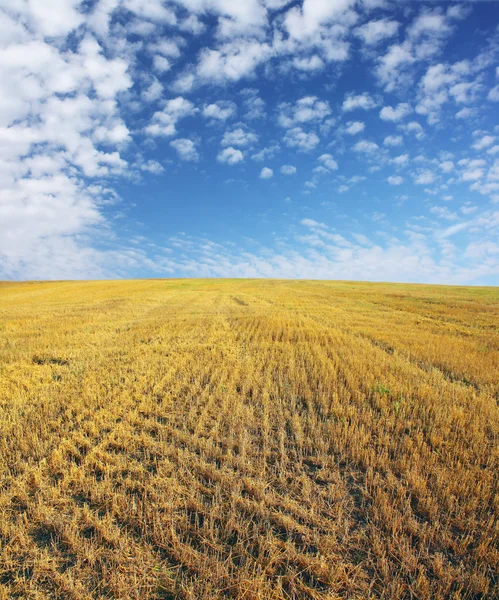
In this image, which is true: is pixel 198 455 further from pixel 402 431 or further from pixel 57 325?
pixel 57 325

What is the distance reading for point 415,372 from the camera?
895 centimetres

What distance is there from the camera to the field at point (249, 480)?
3.06 meters

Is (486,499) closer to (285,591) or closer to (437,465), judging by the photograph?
(437,465)

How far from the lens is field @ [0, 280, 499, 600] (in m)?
3.06

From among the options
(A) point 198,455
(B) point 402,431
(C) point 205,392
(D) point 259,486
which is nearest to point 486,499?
(B) point 402,431

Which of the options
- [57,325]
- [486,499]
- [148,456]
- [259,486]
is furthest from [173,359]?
[57,325]

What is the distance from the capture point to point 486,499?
399cm

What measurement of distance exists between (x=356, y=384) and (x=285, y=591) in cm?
554

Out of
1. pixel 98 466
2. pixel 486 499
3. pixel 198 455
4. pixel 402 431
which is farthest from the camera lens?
pixel 402 431

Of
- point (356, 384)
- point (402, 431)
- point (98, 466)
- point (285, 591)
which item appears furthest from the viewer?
point (356, 384)

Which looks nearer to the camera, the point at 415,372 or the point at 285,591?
the point at 285,591

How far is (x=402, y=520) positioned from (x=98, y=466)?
161 inches

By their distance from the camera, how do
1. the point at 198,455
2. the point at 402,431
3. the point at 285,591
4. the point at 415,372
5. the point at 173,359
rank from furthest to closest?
the point at 173,359 → the point at 415,372 → the point at 402,431 → the point at 198,455 → the point at 285,591

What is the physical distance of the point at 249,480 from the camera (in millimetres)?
4281
